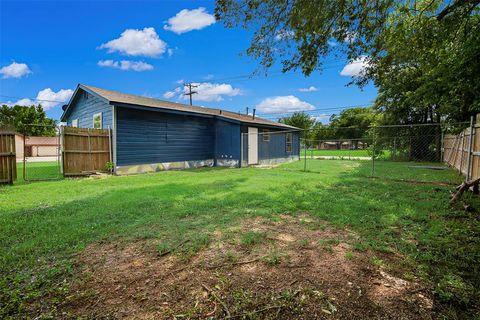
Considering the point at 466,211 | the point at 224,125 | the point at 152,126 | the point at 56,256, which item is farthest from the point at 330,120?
the point at 56,256

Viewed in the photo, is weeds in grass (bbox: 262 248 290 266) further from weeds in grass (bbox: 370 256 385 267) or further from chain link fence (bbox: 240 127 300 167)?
chain link fence (bbox: 240 127 300 167)

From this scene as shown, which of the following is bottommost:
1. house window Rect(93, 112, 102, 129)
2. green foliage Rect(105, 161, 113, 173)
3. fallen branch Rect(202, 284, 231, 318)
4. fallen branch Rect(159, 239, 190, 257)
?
fallen branch Rect(202, 284, 231, 318)

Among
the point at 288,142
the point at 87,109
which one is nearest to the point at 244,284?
the point at 87,109

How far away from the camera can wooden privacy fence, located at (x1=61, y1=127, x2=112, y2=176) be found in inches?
355

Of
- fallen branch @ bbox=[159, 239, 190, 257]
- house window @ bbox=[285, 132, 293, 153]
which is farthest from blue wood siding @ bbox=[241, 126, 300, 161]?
fallen branch @ bbox=[159, 239, 190, 257]

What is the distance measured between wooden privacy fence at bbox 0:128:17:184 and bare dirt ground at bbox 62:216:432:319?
6.64 metres

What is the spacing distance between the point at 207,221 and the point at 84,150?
8029 mm

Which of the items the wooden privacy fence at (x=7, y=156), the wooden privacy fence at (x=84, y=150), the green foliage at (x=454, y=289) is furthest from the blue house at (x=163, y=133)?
the green foliage at (x=454, y=289)

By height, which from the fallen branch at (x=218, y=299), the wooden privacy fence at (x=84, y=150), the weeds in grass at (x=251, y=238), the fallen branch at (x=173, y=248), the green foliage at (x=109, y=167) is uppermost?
the wooden privacy fence at (x=84, y=150)

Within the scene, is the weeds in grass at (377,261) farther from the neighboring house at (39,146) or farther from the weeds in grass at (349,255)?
the neighboring house at (39,146)

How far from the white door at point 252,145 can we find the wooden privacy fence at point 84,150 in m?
7.33

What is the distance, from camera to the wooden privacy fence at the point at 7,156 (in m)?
7.07

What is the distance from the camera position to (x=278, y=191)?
630 centimetres

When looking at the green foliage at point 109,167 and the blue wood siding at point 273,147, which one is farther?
the blue wood siding at point 273,147
